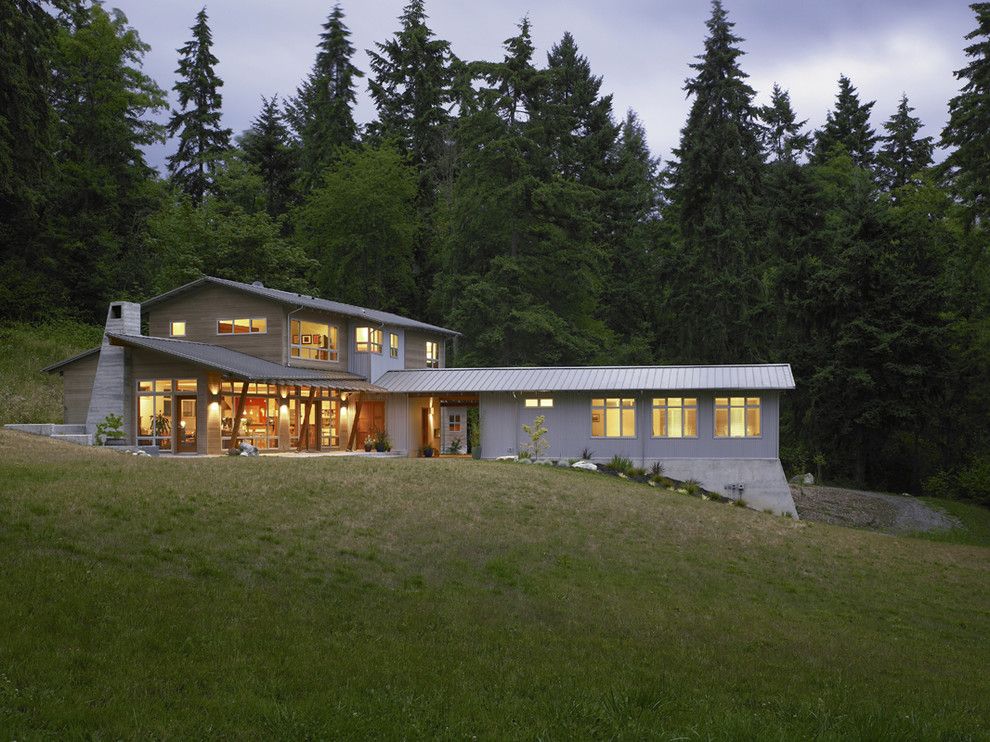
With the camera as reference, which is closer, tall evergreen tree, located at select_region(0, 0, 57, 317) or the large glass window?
the large glass window

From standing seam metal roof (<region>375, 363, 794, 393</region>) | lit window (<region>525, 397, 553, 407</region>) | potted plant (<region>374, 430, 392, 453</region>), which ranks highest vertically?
standing seam metal roof (<region>375, 363, 794, 393</region>)

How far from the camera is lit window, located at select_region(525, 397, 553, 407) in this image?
109 feet

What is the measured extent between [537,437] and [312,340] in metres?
10.3

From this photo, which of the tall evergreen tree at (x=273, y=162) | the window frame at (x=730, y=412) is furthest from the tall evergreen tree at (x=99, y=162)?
the window frame at (x=730, y=412)

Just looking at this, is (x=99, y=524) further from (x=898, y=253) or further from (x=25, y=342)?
(x=898, y=253)

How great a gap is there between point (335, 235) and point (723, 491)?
1247 inches

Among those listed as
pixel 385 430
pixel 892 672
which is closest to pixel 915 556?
pixel 892 672

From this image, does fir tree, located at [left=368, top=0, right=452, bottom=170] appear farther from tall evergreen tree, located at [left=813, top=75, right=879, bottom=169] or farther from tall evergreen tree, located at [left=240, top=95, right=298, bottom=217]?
tall evergreen tree, located at [left=813, top=75, right=879, bottom=169]

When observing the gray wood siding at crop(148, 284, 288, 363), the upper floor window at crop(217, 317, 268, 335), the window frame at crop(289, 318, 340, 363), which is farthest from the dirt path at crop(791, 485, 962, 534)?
the upper floor window at crop(217, 317, 268, 335)

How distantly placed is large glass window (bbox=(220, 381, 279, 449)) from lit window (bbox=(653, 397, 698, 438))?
14041 mm

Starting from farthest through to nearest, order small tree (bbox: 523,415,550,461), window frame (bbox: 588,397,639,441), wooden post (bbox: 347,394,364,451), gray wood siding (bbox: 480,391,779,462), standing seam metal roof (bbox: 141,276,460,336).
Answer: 1. wooden post (bbox: 347,394,364,451)
2. standing seam metal roof (bbox: 141,276,460,336)
3. window frame (bbox: 588,397,639,441)
4. small tree (bbox: 523,415,550,461)
5. gray wood siding (bbox: 480,391,779,462)

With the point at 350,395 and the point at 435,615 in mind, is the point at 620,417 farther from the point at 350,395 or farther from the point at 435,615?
the point at 435,615

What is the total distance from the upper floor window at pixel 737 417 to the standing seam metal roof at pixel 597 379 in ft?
2.47

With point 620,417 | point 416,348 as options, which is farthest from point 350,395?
point 620,417
